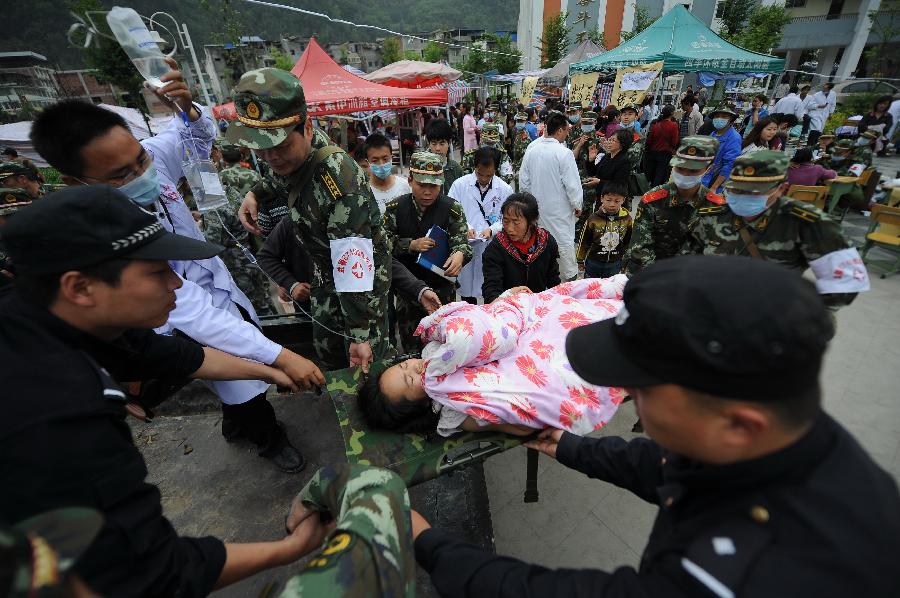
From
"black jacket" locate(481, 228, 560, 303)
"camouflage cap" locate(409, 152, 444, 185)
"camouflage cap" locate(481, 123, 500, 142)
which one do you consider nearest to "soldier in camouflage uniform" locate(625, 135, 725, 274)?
"black jacket" locate(481, 228, 560, 303)

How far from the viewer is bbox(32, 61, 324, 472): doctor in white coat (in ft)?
6.48

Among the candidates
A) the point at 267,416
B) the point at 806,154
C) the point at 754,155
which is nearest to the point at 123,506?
the point at 267,416

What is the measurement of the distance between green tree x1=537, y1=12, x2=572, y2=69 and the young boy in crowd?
119ft

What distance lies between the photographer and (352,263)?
2.28m

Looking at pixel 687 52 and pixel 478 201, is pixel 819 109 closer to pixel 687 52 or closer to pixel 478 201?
pixel 687 52

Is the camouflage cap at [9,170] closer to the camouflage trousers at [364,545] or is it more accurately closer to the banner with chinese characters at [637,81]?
the camouflage trousers at [364,545]

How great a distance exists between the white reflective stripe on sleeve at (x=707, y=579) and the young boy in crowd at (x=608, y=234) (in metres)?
3.72

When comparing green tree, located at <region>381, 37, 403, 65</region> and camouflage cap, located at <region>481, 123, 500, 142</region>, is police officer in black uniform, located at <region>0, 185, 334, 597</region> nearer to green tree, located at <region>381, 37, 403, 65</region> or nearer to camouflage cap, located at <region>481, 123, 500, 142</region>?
camouflage cap, located at <region>481, 123, 500, 142</region>

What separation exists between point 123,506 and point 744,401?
4.68ft

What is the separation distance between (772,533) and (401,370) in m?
1.87

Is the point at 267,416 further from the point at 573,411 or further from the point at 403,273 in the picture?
the point at 573,411

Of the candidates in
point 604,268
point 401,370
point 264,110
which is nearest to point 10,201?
point 264,110

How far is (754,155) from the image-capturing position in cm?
259

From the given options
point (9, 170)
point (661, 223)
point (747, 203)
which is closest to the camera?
point (747, 203)
